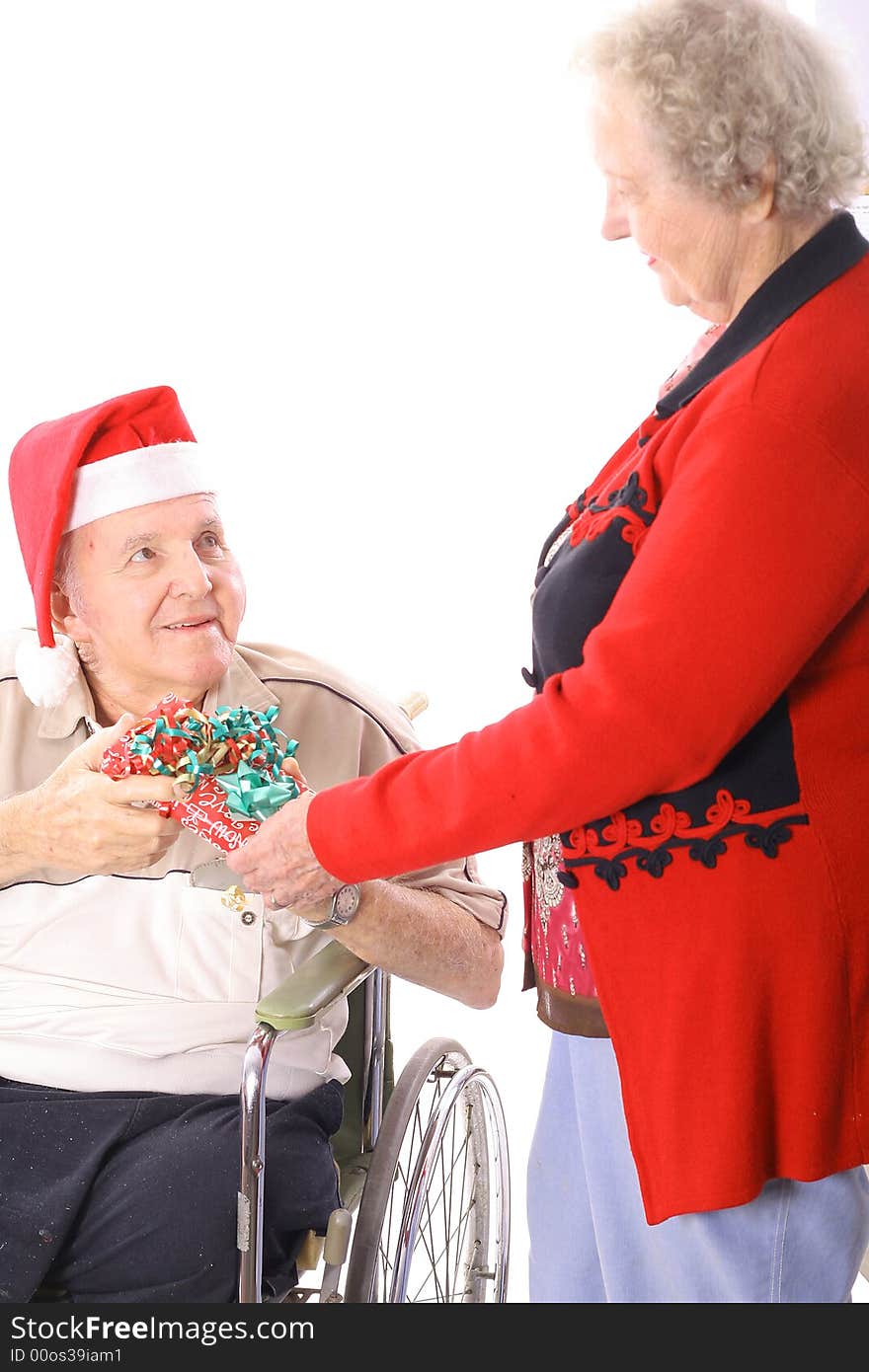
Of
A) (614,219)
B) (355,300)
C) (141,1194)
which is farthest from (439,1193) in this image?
(355,300)

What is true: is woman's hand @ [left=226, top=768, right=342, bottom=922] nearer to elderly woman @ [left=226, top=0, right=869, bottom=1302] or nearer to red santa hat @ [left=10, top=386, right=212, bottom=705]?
elderly woman @ [left=226, top=0, right=869, bottom=1302]

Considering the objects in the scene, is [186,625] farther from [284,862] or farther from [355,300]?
[355,300]

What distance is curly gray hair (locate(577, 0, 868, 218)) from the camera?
4.20 feet

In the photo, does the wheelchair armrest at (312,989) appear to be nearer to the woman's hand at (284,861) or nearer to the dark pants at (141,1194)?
the woman's hand at (284,861)

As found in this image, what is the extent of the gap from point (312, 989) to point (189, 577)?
1.90 ft

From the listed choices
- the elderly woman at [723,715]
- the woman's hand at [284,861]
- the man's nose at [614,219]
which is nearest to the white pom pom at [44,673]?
the woman's hand at [284,861]

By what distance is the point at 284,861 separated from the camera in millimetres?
1514

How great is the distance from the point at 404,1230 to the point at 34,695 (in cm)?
84

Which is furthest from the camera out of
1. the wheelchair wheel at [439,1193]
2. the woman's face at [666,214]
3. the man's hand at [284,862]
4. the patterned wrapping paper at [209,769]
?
the wheelchair wheel at [439,1193]

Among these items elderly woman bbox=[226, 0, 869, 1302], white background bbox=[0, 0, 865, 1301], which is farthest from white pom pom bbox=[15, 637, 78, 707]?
white background bbox=[0, 0, 865, 1301]

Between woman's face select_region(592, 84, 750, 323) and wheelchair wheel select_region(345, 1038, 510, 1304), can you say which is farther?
wheelchair wheel select_region(345, 1038, 510, 1304)

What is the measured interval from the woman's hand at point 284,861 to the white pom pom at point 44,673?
454 mm

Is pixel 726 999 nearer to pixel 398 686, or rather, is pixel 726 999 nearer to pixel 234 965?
pixel 234 965

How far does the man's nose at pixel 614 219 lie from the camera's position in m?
1.38
